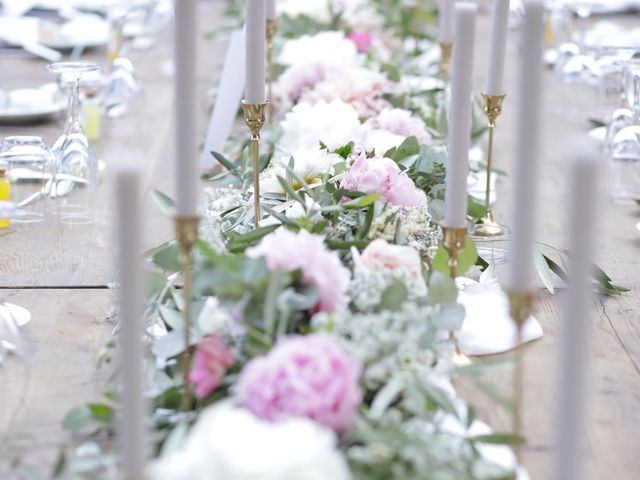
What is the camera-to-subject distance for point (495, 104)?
166 cm

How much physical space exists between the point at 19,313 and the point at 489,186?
74 centimetres

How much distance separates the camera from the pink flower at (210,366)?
0.95 meters

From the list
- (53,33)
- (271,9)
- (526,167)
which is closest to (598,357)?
(526,167)

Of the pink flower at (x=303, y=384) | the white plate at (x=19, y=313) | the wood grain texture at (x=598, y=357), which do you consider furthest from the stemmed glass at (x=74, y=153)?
the pink flower at (x=303, y=384)

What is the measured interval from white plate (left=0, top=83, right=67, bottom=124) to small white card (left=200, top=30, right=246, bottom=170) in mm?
747

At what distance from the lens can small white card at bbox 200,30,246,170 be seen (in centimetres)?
178

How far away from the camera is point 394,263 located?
1.11 metres

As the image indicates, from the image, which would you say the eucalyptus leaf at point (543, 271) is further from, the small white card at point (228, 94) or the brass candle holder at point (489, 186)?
the small white card at point (228, 94)

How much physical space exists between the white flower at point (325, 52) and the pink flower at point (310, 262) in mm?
1181

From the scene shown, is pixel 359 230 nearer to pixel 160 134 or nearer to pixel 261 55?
pixel 261 55

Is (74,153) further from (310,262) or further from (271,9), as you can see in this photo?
(310,262)

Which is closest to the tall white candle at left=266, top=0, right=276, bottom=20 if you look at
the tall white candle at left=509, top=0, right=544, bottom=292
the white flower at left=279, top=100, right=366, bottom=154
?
the white flower at left=279, top=100, right=366, bottom=154

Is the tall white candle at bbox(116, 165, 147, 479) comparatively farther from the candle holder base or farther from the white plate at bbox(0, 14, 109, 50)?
the white plate at bbox(0, 14, 109, 50)

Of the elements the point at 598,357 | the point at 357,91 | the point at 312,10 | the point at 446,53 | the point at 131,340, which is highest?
the point at 312,10
